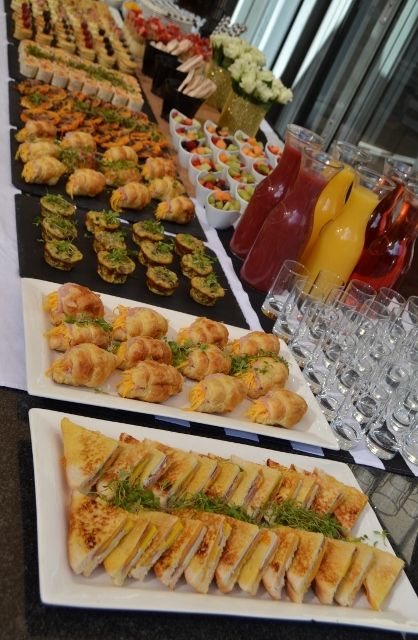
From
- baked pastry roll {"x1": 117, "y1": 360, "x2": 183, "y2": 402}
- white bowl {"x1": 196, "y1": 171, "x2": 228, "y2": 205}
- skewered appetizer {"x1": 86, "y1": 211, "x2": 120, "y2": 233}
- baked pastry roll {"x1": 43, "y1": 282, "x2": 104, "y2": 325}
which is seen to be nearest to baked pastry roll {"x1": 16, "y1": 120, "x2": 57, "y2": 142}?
skewered appetizer {"x1": 86, "y1": 211, "x2": 120, "y2": 233}

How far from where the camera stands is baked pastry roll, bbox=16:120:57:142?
2.97 m

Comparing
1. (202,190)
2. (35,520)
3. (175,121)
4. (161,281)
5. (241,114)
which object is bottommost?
(35,520)

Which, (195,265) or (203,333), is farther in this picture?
(195,265)

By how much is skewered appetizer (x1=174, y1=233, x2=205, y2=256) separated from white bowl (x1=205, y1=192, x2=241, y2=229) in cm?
37

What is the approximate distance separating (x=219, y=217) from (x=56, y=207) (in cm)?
90

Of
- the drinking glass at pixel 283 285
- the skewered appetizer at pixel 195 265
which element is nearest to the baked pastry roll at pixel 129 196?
the skewered appetizer at pixel 195 265

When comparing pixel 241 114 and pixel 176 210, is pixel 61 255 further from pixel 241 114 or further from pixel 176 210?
pixel 241 114

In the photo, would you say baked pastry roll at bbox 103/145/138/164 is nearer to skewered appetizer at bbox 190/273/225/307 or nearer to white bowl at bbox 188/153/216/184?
white bowl at bbox 188/153/216/184

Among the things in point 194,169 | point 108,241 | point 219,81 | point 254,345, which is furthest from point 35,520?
point 219,81

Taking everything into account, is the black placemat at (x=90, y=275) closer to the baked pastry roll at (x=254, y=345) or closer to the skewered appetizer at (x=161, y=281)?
the skewered appetizer at (x=161, y=281)

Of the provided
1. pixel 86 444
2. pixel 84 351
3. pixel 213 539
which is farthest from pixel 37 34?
pixel 213 539

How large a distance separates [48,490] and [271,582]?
57 centimetres

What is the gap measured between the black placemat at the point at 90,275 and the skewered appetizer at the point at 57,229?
0.04 metres

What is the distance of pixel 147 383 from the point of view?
175cm
